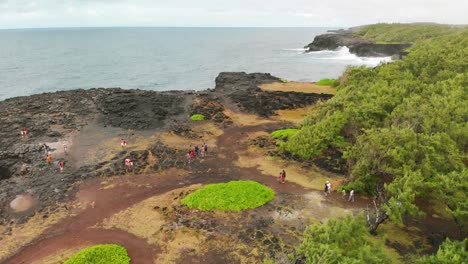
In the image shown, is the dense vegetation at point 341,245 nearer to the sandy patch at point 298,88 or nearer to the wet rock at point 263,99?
the wet rock at point 263,99

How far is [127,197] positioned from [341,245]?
21219 millimetres

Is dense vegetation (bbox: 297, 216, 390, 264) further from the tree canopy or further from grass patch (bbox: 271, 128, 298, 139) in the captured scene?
grass patch (bbox: 271, 128, 298, 139)

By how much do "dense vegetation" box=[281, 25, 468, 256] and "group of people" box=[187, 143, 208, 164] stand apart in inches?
388

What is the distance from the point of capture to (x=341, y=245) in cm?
1888

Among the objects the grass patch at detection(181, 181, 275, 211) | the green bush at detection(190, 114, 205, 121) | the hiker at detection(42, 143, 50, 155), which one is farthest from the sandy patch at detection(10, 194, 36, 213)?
the green bush at detection(190, 114, 205, 121)

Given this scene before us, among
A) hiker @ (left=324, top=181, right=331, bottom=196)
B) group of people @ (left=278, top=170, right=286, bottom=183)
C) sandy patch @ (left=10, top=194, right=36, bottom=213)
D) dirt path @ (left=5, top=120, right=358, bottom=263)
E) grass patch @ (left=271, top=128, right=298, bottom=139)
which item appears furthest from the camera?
grass patch @ (left=271, top=128, right=298, bottom=139)

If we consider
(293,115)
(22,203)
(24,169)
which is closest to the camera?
(22,203)

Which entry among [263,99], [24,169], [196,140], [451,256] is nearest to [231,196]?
[451,256]

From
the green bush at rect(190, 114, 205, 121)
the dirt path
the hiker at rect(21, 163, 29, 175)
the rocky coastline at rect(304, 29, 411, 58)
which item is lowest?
the dirt path

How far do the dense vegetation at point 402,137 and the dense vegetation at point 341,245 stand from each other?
19.8ft

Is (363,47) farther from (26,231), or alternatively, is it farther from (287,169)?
(26,231)

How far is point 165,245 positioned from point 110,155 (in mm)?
20206

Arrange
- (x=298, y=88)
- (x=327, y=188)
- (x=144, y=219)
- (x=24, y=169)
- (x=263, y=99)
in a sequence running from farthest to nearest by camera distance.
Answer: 1. (x=298, y=88)
2. (x=263, y=99)
3. (x=24, y=169)
4. (x=327, y=188)
5. (x=144, y=219)

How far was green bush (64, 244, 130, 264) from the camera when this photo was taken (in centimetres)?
2344
